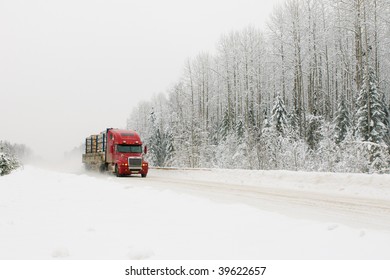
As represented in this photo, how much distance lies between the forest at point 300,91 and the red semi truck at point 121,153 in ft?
24.7

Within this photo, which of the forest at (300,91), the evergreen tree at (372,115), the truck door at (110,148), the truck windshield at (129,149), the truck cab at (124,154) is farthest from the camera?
the evergreen tree at (372,115)

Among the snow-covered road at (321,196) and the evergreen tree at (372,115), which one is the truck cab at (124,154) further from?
the evergreen tree at (372,115)

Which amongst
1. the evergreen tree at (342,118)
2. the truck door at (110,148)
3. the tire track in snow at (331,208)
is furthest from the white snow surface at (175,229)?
the evergreen tree at (342,118)

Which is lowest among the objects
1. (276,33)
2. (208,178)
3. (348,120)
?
(208,178)

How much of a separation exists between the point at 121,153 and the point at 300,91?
18.8 metres

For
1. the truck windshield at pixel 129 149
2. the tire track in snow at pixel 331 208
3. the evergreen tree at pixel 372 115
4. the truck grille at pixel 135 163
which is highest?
the evergreen tree at pixel 372 115

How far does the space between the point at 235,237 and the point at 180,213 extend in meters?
2.14

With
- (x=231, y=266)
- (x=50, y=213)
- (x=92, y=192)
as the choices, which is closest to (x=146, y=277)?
(x=231, y=266)

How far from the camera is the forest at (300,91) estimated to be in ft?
71.8

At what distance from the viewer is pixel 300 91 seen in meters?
33.6

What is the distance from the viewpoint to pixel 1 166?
2042cm

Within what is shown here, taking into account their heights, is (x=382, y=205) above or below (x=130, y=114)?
below

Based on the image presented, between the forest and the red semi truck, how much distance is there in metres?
7.53

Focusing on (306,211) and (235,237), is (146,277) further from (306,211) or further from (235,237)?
(306,211)
